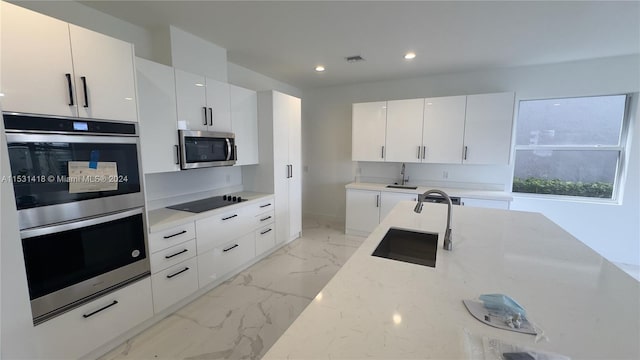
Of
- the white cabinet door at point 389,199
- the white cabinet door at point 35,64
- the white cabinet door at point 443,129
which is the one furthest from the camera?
the white cabinet door at point 389,199

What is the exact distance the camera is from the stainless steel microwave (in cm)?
252

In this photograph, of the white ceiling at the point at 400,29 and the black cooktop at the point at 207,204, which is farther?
the black cooktop at the point at 207,204

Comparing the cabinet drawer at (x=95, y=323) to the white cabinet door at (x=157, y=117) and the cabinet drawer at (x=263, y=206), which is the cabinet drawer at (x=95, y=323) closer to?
the white cabinet door at (x=157, y=117)

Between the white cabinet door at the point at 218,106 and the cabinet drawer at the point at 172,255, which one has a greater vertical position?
the white cabinet door at the point at 218,106

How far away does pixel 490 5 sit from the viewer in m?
2.07

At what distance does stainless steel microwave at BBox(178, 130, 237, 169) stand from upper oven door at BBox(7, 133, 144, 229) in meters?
0.59

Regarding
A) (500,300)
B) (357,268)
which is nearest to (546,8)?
(500,300)

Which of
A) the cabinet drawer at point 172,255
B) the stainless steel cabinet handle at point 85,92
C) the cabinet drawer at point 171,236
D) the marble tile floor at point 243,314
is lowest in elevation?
the marble tile floor at point 243,314

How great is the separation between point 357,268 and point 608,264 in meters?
1.28

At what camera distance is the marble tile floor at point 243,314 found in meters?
1.93

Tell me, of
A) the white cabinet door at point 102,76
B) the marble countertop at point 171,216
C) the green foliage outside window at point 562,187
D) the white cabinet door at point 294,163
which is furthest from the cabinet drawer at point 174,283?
the green foliage outside window at point 562,187

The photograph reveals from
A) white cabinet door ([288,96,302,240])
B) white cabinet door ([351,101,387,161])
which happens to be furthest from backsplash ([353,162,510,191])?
white cabinet door ([288,96,302,240])

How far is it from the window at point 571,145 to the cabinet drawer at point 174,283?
15.0ft

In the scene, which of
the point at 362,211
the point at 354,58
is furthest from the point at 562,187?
the point at 354,58
